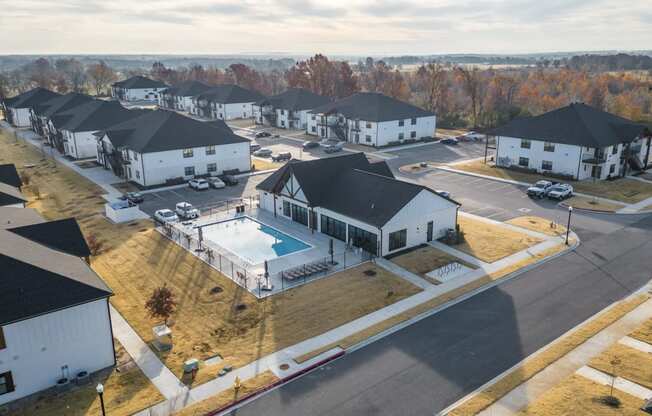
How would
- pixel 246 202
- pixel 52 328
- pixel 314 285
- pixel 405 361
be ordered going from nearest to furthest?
pixel 52 328, pixel 405 361, pixel 314 285, pixel 246 202

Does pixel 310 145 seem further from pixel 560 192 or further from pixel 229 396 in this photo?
pixel 229 396

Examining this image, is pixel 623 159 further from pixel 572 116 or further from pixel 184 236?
pixel 184 236

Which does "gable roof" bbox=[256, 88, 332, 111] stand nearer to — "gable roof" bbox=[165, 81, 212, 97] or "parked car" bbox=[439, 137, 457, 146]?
"parked car" bbox=[439, 137, 457, 146]

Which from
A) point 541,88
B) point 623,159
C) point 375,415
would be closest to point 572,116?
point 623,159

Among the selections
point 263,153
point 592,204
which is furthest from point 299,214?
point 263,153

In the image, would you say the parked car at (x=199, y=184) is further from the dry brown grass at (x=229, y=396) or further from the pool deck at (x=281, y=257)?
the dry brown grass at (x=229, y=396)

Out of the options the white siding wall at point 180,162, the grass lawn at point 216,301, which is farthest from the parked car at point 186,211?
the white siding wall at point 180,162

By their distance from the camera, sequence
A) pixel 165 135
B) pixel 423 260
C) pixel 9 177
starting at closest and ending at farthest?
1. pixel 423 260
2. pixel 9 177
3. pixel 165 135
